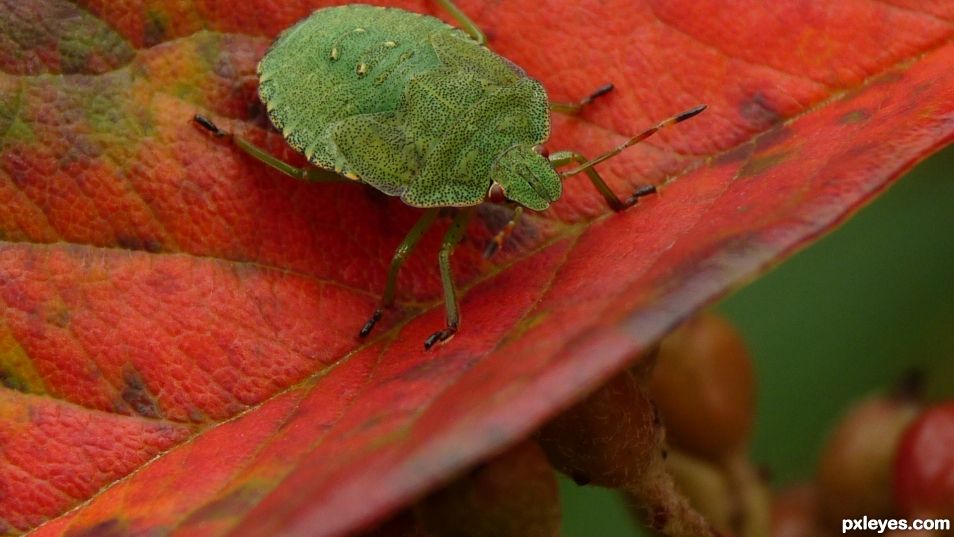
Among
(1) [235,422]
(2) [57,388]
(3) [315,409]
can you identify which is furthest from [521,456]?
(2) [57,388]

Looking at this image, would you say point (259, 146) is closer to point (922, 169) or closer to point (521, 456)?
point (521, 456)

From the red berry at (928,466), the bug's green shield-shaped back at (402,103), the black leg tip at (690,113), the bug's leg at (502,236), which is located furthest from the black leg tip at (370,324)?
the red berry at (928,466)

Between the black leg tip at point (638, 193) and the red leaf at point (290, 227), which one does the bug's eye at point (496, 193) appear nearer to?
the red leaf at point (290, 227)

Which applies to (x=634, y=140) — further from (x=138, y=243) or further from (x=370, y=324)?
(x=138, y=243)

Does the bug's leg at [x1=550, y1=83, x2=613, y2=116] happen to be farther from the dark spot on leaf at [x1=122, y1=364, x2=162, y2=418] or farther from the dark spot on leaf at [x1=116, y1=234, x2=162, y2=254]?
the dark spot on leaf at [x1=122, y1=364, x2=162, y2=418]

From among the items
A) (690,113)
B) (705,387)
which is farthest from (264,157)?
(705,387)

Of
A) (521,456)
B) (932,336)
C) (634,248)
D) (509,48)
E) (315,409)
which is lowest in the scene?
(932,336)
